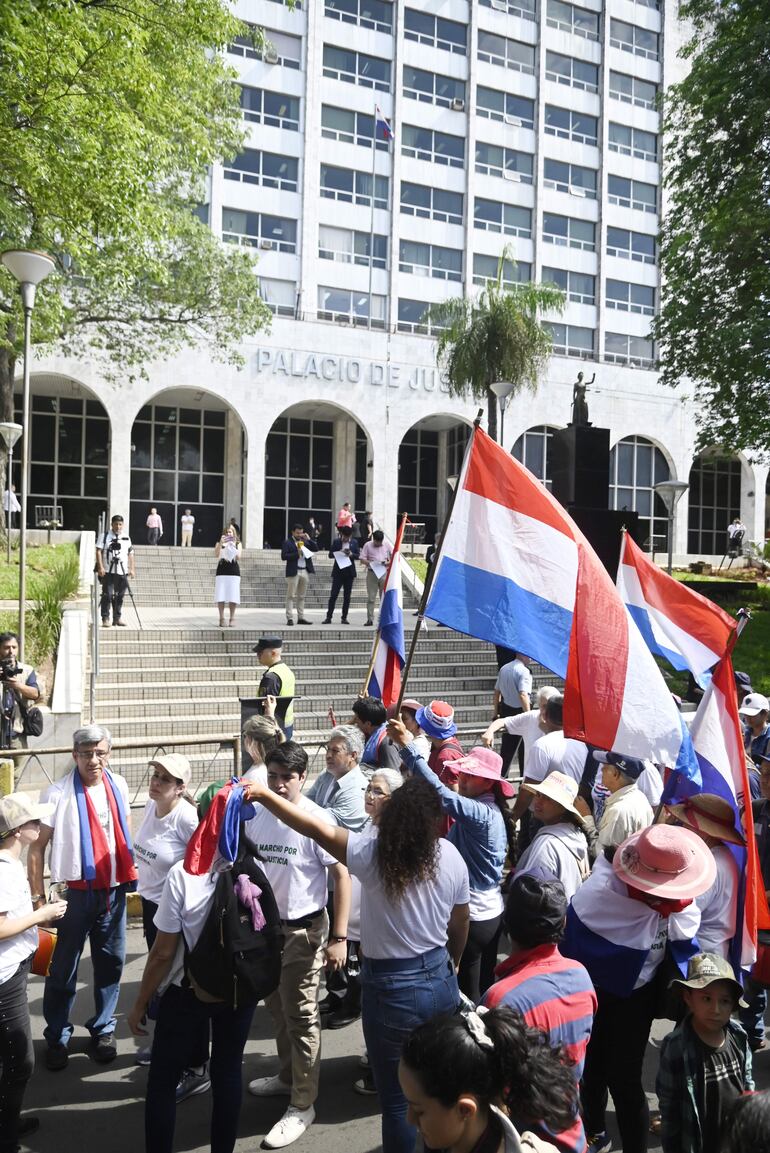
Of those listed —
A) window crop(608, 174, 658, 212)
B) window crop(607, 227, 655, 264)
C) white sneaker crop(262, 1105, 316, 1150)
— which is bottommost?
white sneaker crop(262, 1105, 316, 1150)

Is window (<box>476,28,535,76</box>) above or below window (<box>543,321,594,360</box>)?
above

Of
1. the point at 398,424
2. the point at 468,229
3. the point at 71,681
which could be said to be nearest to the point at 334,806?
the point at 71,681

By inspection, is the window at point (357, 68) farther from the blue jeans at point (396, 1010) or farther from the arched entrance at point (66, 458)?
the blue jeans at point (396, 1010)

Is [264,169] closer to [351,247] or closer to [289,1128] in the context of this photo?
[351,247]

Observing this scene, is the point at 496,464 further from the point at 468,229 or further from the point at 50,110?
the point at 468,229

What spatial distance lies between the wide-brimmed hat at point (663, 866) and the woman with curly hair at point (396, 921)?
0.81 m

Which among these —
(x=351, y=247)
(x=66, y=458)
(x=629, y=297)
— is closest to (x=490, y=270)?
(x=351, y=247)

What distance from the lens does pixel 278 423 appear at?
35.4 metres

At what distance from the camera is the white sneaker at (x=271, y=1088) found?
180 inches

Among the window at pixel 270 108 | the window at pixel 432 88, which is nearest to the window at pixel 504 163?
the window at pixel 432 88

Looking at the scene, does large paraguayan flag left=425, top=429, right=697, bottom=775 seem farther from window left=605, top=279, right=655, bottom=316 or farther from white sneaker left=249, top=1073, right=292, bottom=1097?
window left=605, top=279, right=655, bottom=316

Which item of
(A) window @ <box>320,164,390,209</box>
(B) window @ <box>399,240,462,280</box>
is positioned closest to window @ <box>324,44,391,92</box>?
(A) window @ <box>320,164,390,209</box>

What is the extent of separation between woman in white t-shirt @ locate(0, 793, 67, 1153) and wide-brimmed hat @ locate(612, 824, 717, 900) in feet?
8.36

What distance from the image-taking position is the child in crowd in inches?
127
